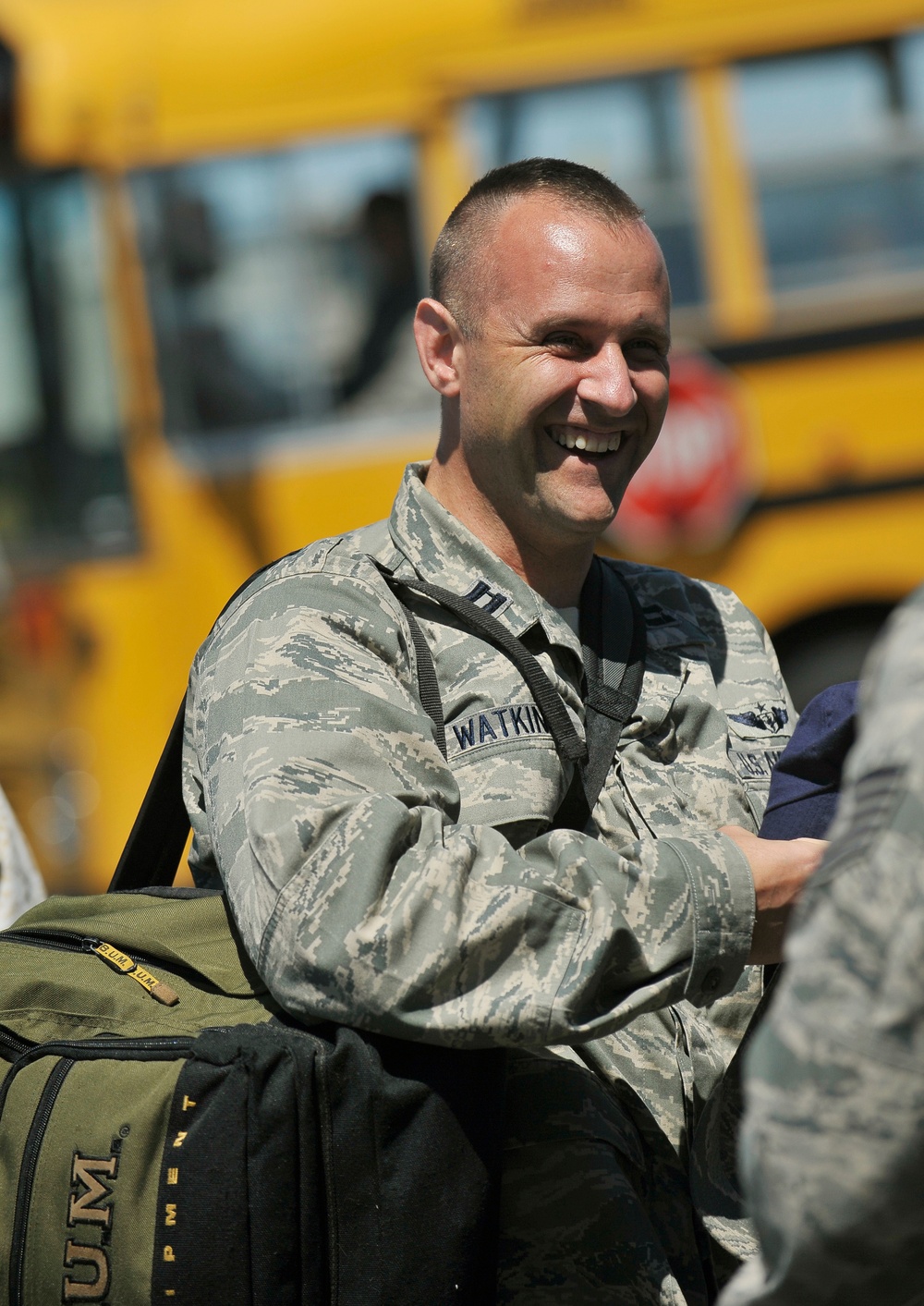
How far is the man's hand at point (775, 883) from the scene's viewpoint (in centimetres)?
167

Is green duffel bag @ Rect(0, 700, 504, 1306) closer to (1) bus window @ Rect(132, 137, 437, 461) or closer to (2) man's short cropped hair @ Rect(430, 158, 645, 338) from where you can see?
(2) man's short cropped hair @ Rect(430, 158, 645, 338)

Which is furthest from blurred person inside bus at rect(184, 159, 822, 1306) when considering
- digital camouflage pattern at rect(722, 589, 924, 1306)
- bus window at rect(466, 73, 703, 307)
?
bus window at rect(466, 73, 703, 307)

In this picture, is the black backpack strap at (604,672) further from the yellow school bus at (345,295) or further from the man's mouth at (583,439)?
the yellow school bus at (345,295)

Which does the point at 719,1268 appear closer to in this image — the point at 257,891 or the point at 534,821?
the point at 534,821

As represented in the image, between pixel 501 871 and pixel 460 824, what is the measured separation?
128 millimetres

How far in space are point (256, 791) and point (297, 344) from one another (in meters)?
4.72

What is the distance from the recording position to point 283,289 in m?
6.16

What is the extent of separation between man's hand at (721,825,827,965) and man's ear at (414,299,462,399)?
38.0 inches

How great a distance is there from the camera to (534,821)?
1.89 m

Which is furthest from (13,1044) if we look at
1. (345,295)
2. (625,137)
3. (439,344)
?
(625,137)

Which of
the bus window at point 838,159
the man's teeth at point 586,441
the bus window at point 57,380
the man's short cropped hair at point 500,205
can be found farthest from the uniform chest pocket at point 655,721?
the bus window at point 57,380

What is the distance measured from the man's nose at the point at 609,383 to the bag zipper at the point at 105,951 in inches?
39.2

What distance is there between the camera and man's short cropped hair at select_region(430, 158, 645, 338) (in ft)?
7.37

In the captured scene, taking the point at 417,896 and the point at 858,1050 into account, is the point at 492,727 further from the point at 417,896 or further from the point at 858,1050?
the point at 858,1050
